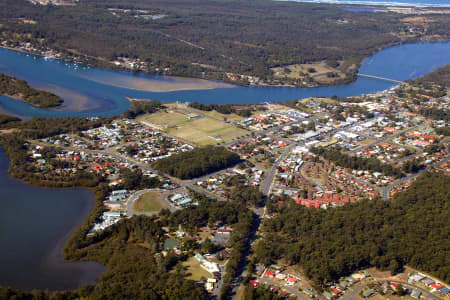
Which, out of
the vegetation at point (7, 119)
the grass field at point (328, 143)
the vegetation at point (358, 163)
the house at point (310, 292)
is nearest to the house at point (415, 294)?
the house at point (310, 292)

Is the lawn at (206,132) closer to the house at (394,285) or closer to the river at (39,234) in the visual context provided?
the river at (39,234)

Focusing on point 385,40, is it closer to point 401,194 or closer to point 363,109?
point 363,109

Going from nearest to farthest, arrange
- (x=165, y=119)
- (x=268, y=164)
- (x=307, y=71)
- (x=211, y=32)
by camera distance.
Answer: (x=268, y=164) < (x=165, y=119) < (x=307, y=71) < (x=211, y=32)

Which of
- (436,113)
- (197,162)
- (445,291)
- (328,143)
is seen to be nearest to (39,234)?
(197,162)

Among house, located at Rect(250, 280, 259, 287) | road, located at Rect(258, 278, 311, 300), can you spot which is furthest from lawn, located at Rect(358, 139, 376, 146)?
house, located at Rect(250, 280, 259, 287)

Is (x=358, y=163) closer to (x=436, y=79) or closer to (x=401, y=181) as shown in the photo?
(x=401, y=181)

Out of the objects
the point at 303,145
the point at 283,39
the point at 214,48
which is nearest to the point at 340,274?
the point at 303,145

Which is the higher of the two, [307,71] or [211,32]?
[211,32]
